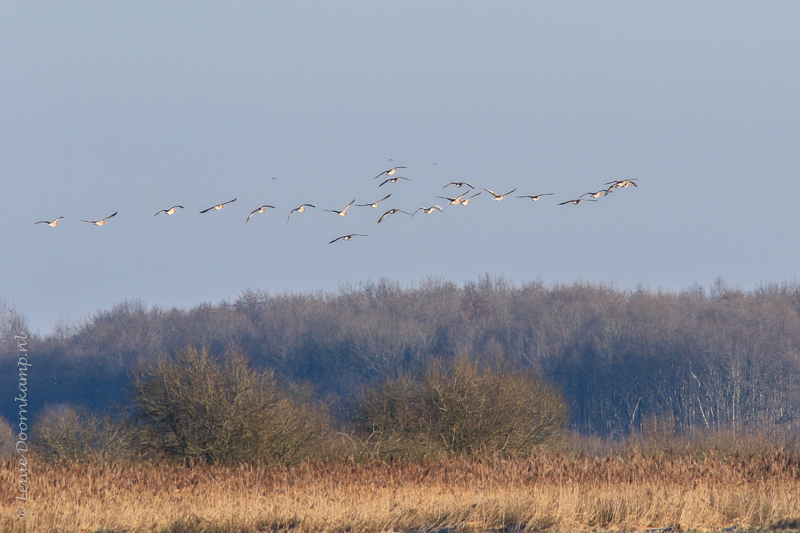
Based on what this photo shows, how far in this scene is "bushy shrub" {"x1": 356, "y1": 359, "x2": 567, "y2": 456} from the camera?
2975 centimetres

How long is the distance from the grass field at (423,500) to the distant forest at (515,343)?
168 feet

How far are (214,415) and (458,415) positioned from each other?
7.89 m

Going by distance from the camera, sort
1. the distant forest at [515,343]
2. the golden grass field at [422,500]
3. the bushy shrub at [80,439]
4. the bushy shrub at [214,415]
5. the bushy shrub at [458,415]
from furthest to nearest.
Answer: the distant forest at [515,343] < the bushy shrub at [458,415] < the bushy shrub at [214,415] < the bushy shrub at [80,439] < the golden grass field at [422,500]

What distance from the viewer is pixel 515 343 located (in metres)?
94.6

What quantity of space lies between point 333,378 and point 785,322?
40.2 metres

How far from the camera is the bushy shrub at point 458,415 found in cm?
2975

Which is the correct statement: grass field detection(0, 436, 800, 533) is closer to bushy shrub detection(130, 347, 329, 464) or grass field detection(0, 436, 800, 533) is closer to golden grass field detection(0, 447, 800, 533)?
golden grass field detection(0, 447, 800, 533)

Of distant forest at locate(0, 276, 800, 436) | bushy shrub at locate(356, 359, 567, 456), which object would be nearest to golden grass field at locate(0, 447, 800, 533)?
bushy shrub at locate(356, 359, 567, 456)

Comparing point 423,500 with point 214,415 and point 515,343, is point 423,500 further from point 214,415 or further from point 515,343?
point 515,343

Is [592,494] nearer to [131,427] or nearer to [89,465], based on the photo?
[89,465]

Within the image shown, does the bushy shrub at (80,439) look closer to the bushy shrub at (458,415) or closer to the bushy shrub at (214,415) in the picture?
the bushy shrub at (214,415)

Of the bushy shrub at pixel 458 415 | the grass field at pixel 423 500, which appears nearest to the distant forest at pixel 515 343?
the bushy shrub at pixel 458 415

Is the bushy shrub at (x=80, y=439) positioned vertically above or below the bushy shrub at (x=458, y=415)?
above

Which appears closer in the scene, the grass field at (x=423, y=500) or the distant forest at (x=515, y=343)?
the grass field at (x=423, y=500)
